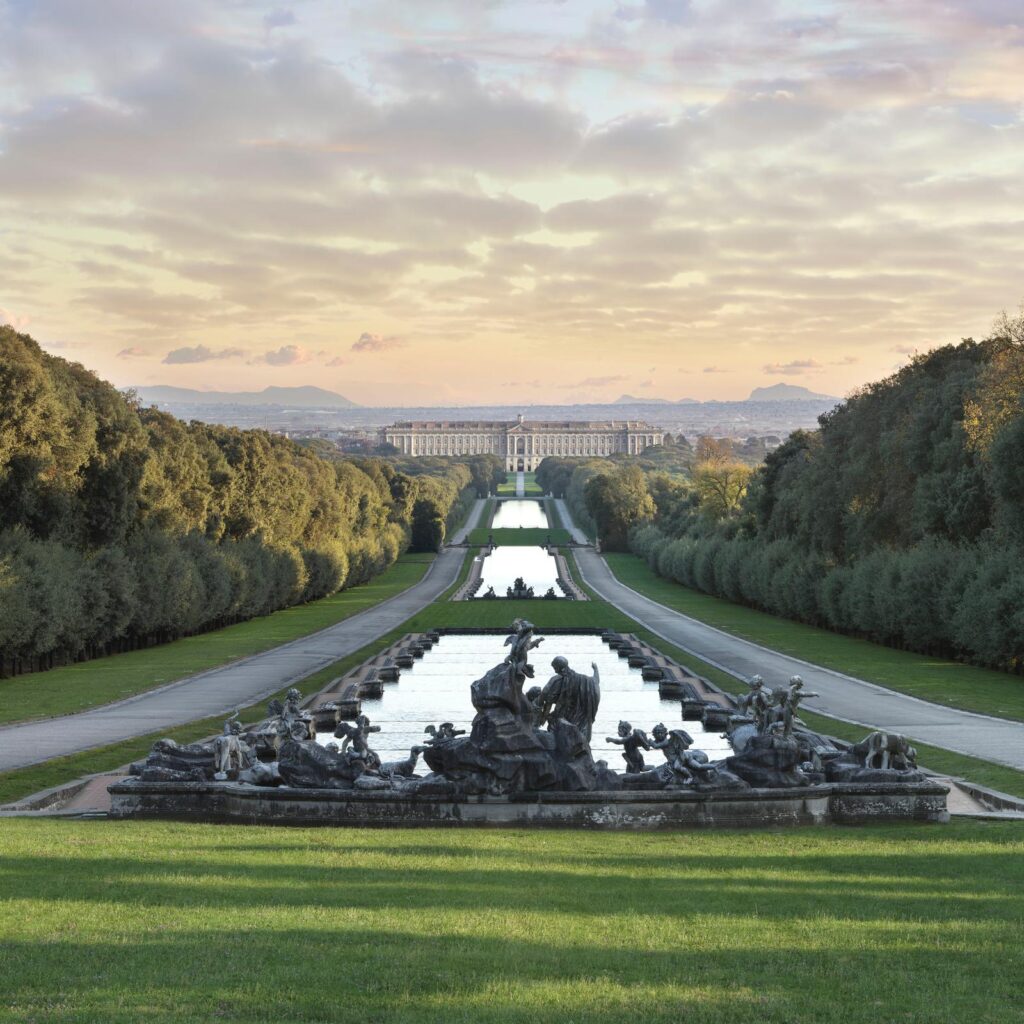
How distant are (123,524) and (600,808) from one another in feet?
116

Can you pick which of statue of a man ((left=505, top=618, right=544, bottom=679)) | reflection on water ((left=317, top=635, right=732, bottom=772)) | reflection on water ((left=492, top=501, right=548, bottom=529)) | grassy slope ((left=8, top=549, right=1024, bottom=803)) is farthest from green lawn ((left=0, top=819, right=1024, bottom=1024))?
reflection on water ((left=492, top=501, right=548, bottom=529))

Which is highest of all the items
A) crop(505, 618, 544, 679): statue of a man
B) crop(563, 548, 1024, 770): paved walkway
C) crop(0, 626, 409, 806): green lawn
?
crop(505, 618, 544, 679): statue of a man

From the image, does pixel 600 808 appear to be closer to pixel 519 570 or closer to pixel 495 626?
pixel 495 626

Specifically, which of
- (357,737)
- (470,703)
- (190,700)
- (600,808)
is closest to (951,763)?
(600,808)

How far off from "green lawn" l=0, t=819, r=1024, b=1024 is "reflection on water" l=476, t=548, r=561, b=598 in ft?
190

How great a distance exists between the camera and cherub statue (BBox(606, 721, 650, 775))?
58.0 ft

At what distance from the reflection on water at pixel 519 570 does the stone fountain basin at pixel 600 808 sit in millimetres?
54775

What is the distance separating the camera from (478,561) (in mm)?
100125

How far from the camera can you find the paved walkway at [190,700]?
81.0ft

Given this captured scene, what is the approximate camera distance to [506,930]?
1048cm

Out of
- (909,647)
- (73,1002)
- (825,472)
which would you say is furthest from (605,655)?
(73,1002)

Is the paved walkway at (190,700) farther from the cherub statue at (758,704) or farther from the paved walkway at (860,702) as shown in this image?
the paved walkway at (860,702)

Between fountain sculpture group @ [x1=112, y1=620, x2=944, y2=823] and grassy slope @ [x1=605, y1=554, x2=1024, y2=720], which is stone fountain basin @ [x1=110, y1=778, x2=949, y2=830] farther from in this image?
Result: grassy slope @ [x1=605, y1=554, x2=1024, y2=720]

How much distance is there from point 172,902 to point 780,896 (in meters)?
5.22
